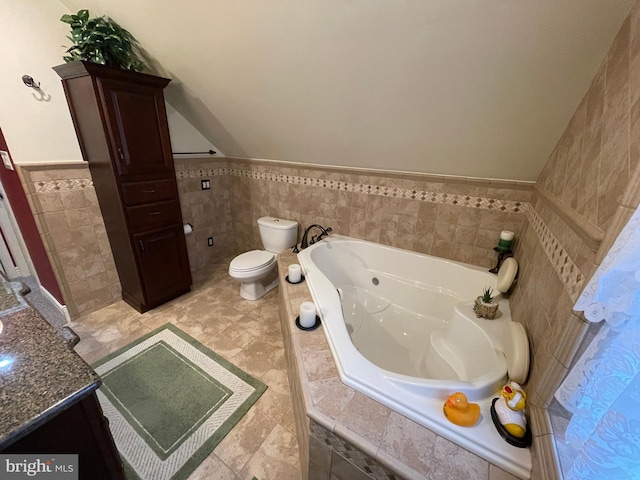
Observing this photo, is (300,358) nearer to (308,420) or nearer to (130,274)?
(308,420)

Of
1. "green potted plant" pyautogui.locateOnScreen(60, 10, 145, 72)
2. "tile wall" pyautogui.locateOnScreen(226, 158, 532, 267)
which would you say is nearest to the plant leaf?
"green potted plant" pyautogui.locateOnScreen(60, 10, 145, 72)

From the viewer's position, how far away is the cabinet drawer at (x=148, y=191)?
6.04 ft

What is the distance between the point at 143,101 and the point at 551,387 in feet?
8.51

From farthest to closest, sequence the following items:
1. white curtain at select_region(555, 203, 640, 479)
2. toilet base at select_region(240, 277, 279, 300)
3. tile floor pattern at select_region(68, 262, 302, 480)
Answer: toilet base at select_region(240, 277, 279, 300), tile floor pattern at select_region(68, 262, 302, 480), white curtain at select_region(555, 203, 640, 479)

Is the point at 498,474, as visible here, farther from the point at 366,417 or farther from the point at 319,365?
the point at 319,365

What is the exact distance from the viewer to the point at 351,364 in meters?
1.07

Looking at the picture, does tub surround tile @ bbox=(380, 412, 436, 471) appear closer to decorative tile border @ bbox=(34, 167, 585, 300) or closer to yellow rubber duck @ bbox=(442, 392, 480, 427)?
yellow rubber duck @ bbox=(442, 392, 480, 427)

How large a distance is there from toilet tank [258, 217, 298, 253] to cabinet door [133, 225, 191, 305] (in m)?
0.73

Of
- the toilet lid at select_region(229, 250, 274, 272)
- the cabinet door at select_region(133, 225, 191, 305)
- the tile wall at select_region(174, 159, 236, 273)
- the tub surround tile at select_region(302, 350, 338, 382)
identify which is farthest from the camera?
the tile wall at select_region(174, 159, 236, 273)

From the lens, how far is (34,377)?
584mm

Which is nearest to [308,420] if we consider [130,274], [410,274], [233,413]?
[233,413]

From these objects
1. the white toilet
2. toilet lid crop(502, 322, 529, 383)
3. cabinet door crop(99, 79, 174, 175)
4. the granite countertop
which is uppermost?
cabinet door crop(99, 79, 174, 175)

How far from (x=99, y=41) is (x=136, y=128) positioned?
0.49 metres

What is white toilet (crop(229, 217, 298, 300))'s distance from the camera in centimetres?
218
